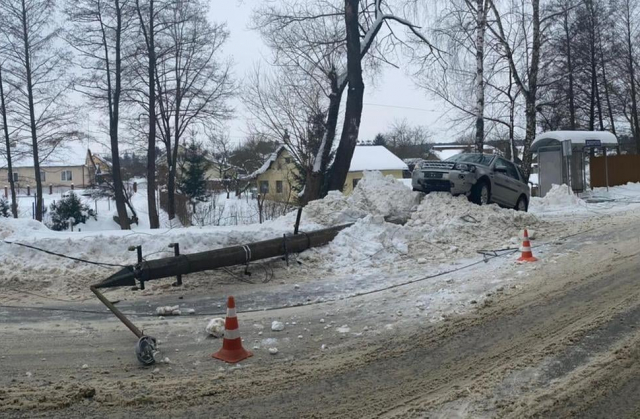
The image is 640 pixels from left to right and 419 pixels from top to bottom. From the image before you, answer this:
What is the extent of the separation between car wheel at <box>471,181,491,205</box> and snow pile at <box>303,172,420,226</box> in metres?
1.41

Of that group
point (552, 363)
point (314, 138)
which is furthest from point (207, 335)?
point (314, 138)

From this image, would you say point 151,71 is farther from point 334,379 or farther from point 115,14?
point 334,379

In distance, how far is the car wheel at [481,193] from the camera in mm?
14438

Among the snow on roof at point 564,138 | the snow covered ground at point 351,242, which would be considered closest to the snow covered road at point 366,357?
the snow covered ground at point 351,242

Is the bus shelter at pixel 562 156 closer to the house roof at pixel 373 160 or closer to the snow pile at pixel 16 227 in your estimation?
the snow pile at pixel 16 227

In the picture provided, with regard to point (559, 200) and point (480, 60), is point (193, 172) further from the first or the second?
point (559, 200)

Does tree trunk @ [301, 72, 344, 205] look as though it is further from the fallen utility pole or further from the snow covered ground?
the fallen utility pole

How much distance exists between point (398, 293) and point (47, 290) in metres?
5.42

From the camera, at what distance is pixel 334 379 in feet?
17.4

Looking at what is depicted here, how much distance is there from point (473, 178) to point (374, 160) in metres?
47.3

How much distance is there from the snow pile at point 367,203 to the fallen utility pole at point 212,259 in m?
0.72

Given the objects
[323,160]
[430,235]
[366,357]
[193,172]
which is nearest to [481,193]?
[430,235]

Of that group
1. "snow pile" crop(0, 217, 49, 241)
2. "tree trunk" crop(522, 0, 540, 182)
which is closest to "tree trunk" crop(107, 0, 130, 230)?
"snow pile" crop(0, 217, 49, 241)

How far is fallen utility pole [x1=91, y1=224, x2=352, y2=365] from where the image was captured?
7882mm
